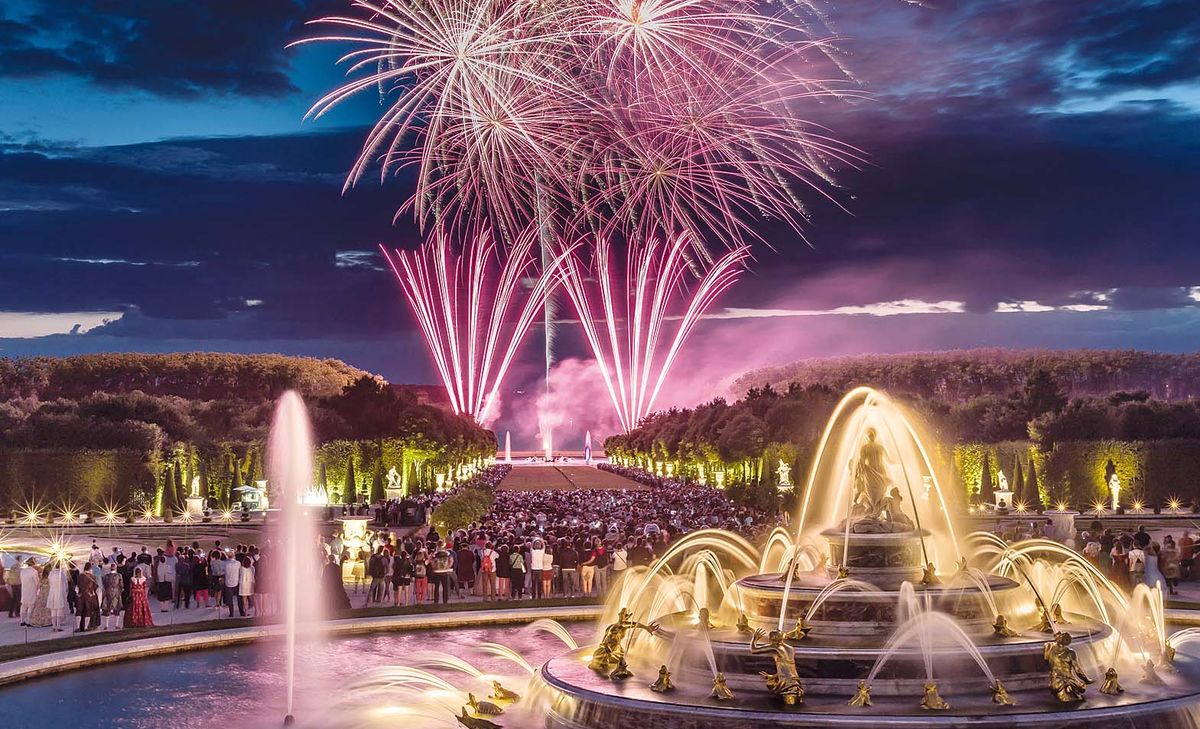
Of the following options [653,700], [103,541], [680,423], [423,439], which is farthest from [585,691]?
[680,423]

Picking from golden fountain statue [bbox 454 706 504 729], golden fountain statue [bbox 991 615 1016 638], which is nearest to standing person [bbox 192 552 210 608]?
golden fountain statue [bbox 454 706 504 729]

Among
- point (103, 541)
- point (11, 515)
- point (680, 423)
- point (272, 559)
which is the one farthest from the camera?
point (680, 423)

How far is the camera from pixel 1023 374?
175 metres

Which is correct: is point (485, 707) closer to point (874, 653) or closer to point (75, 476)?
point (874, 653)

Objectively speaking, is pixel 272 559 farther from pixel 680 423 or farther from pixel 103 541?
pixel 680 423

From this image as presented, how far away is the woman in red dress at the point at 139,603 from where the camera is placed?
24.8 m

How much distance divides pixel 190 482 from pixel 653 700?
71647 millimetres

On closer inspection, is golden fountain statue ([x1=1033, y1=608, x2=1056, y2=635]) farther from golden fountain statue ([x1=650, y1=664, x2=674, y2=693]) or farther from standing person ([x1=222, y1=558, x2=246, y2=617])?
standing person ([x1=222, y1=558, x2=246, y2=617])

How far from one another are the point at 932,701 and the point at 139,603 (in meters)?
17.1

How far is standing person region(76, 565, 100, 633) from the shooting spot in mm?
24766

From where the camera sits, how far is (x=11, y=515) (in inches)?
2687

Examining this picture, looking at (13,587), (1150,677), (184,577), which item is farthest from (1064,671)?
(13,587)

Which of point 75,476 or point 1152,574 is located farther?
point 75,476

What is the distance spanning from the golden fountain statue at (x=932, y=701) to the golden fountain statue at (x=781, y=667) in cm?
143
